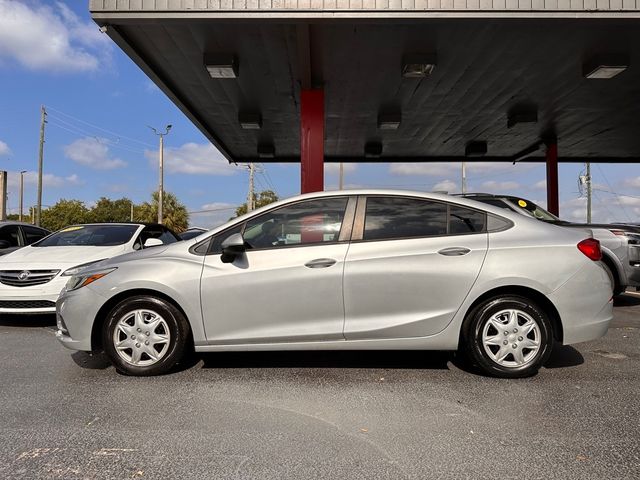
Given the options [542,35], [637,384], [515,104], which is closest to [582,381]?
[637,384]

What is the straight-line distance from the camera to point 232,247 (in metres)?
3.88

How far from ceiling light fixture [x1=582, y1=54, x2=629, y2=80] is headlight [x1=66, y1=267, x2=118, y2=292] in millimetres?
8054

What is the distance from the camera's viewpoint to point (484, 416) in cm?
320

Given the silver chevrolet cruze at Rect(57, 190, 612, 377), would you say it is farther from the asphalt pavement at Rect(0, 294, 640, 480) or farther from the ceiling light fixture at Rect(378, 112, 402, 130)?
the ceiling light fixture at Rect(378, 112, 402, 130)

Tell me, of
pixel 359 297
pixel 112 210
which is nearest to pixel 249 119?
pixel 359 297

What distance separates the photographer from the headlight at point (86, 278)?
4.07 meters

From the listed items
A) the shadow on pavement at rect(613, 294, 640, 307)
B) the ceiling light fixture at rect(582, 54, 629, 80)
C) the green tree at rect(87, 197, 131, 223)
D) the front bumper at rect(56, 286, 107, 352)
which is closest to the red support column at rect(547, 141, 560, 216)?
the shadow on pavement at rect(613, 294, 640, 307)

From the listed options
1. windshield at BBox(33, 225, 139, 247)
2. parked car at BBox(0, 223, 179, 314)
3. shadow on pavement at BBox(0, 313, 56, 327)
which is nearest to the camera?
parked car at BBox(0, 223, 179, 314)

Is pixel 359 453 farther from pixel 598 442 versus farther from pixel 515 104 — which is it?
pixel 515 104

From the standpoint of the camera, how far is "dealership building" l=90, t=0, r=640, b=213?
597cm

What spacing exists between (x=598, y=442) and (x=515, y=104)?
29.7 feet

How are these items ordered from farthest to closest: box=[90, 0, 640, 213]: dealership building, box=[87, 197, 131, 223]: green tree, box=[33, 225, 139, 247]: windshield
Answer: box=[87, 197, 131, 223]: green tree, box=[33, 225, 139, 247]: windshield, box=[90, 0, 640, 213]: dealership building

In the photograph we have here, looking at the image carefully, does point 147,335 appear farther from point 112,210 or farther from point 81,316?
point 112,210

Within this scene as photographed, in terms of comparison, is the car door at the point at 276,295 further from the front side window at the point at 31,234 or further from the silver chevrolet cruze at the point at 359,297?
the front side window at the point at 31,234
